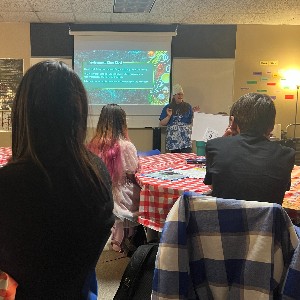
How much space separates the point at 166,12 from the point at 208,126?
2.82m

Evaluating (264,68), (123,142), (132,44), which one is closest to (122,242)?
(123,142)

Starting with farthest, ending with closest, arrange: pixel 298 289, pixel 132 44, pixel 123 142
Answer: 1. pixel 132 44
2. pixel 123 142
3. pixel 298 289

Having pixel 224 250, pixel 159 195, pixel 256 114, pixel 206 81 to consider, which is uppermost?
pixel 206 81

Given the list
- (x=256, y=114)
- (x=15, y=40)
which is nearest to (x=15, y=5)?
(x=15, y=40)

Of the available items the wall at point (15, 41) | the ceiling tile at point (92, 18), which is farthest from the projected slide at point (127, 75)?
the wall at point (15, 41)

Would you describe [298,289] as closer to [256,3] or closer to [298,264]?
[298,264]

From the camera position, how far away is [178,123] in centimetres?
546

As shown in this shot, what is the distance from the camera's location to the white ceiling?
4652mm

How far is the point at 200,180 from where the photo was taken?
7.49 ft

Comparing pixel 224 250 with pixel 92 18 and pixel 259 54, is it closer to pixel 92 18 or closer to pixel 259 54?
pixel 92 18

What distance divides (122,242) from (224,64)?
4.02 m

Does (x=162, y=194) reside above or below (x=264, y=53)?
below

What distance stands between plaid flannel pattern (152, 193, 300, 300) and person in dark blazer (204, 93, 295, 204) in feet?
2.22

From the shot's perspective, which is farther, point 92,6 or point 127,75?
point 127,75
